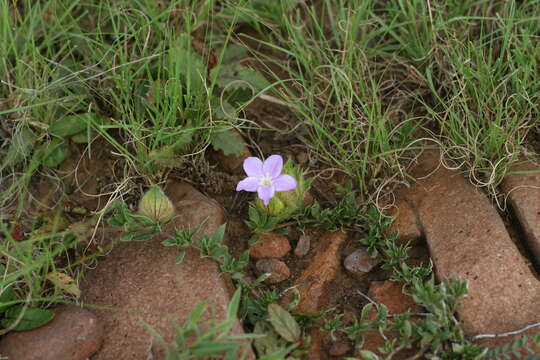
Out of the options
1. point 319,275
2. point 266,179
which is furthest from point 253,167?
point 319,275

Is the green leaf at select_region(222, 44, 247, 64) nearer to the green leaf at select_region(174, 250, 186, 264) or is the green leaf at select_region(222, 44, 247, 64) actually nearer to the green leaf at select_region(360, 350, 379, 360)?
the green leaf at select_region(174, 250, 186, 264)

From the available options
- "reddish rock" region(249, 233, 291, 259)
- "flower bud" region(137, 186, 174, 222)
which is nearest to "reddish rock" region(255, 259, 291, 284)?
"reddish rock" region(249, 233, 291, 259)

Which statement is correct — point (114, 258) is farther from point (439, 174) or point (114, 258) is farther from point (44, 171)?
point (439, 174)

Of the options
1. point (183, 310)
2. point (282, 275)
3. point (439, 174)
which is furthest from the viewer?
A: point (439, 174)

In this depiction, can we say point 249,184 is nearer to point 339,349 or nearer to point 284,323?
point 284,323

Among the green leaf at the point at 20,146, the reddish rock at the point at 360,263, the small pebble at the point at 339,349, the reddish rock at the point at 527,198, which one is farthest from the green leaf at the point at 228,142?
the reddish rock at the point at 527,198

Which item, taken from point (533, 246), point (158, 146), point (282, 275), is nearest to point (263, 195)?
point (282, 275)
